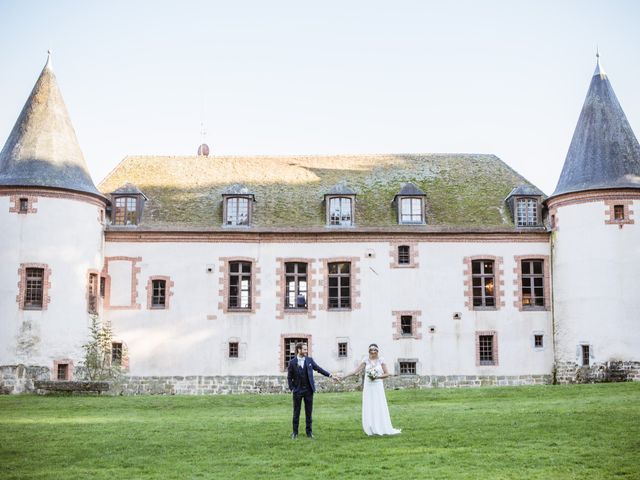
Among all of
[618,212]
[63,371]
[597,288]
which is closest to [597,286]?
[597,288]

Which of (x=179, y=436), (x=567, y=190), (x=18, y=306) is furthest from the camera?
(x=567, y=190)

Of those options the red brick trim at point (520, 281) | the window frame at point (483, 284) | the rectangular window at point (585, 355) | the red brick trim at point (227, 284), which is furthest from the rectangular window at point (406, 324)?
the rectangular window at point (585, 355)

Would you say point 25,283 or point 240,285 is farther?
point 240,285

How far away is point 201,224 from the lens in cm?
3428

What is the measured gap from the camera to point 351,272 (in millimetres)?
34062

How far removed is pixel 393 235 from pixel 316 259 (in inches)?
131

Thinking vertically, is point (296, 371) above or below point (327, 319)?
below

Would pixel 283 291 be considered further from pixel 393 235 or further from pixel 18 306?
pixel 18 306

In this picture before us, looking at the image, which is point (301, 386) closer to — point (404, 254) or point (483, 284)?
point (404, 254)

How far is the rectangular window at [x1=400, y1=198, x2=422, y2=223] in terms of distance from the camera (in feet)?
114

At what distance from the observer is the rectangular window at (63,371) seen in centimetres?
3078

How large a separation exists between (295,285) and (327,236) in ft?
7.94

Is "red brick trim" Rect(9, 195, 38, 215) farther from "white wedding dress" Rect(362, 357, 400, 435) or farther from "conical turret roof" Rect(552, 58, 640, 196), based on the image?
"conical turret roof" Rect(552, 58, 640, 196)

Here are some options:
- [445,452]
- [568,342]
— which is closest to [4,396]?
[445,452]
